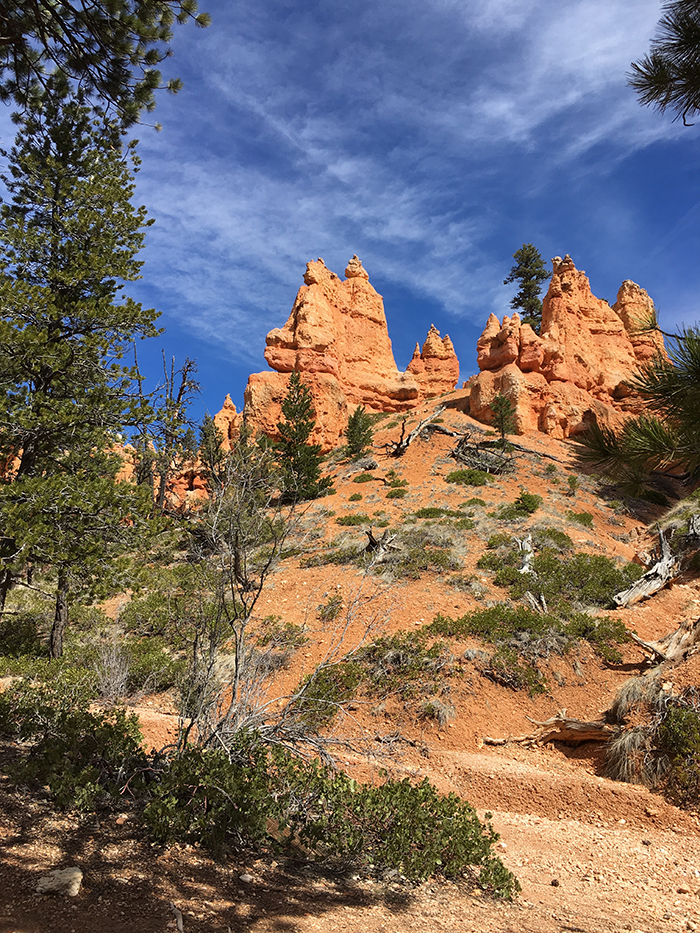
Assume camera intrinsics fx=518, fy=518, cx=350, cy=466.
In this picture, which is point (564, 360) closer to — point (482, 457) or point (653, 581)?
point (482, 457)

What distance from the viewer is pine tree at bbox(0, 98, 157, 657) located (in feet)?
14.3

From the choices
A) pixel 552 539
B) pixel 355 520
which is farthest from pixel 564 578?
pixel 355 520

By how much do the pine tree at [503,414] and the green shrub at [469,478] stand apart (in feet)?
15.3

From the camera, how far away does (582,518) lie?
63.8 ft

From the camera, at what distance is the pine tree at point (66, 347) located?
171 inches

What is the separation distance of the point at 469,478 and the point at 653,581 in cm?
1090

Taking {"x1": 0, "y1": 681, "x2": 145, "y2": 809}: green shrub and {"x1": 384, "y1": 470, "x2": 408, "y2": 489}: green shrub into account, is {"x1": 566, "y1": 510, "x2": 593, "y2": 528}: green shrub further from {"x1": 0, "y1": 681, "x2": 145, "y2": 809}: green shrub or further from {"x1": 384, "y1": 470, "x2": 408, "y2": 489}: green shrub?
{"x1": 0, "y1": 681, "x2": 145, "y2": 809}: green shrub

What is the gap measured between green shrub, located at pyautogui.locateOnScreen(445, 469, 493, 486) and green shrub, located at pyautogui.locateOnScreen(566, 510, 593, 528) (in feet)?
12.7

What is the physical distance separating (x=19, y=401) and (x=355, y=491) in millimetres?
18822

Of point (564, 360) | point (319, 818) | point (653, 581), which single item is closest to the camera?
point (319, 818)

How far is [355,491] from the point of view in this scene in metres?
23.2

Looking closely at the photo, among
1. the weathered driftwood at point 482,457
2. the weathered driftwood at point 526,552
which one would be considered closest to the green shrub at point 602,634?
the weathered driftwood at point 526,552

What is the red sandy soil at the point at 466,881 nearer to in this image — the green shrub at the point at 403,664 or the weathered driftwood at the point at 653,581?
the weathered driftwood at the point at 653,581

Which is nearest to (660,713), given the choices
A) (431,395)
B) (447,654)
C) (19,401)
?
(447,654)
